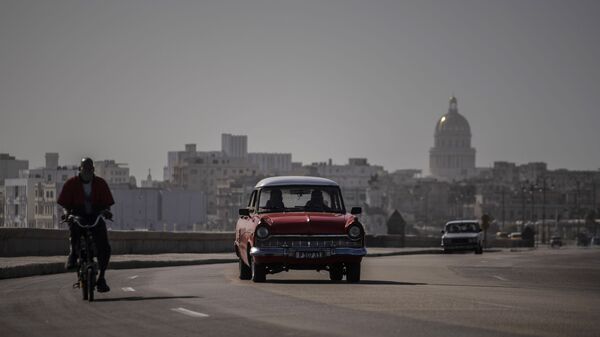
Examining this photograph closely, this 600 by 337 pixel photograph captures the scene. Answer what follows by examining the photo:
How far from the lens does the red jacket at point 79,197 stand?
22.8m

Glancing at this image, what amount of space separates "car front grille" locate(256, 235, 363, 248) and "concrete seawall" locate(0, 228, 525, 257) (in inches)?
524

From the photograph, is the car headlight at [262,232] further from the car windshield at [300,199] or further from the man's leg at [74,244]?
the man's leg at [74,244]

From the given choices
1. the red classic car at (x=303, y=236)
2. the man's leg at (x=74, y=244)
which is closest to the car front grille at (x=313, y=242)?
the red classic car at (x=303, y=236)

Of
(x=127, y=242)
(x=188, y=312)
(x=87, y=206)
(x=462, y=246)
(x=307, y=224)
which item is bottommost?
(x=188, y=312)

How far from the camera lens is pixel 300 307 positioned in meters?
20.4

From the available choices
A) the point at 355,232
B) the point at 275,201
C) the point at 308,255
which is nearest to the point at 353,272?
the point at 355,232

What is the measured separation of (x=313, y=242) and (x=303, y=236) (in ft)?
0.64

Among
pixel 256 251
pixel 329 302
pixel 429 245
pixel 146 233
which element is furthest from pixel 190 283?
pixel 429 245

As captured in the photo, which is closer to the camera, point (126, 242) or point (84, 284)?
point (84, 284)

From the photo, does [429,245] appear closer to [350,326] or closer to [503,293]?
[503,293]

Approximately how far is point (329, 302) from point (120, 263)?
693 inches

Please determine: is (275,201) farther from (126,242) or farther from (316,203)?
(126,242)

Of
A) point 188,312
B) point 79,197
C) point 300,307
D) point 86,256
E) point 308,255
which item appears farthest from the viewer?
point 308,255

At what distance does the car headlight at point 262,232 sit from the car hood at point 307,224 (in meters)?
0.09
